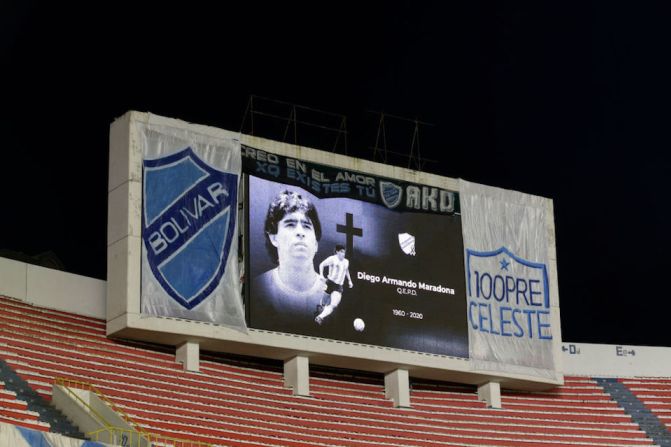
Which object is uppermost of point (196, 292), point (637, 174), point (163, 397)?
point (637, 174)

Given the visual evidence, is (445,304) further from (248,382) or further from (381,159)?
(381,159)

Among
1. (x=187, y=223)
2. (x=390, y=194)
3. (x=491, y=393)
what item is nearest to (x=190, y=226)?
(x=187, y=223)

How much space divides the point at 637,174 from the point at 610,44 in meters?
3.59

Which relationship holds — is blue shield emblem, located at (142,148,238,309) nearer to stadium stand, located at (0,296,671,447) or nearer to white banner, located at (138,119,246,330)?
white banner, located at (138,119,246,330)

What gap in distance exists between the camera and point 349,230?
2927 centimetres

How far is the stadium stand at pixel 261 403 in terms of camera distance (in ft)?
85.3

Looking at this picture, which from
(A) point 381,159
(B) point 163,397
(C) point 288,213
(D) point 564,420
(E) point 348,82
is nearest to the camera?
(B) point 163,397

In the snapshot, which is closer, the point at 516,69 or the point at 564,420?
the point at 564,420

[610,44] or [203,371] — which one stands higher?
[610,44]

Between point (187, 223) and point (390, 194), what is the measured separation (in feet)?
14.1

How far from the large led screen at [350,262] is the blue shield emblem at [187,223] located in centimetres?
52

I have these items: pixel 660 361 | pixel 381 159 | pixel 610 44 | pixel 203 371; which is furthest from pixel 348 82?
pixel 203 371

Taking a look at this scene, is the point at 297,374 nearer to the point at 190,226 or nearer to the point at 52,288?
the point at 190,226

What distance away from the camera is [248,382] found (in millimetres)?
28578
